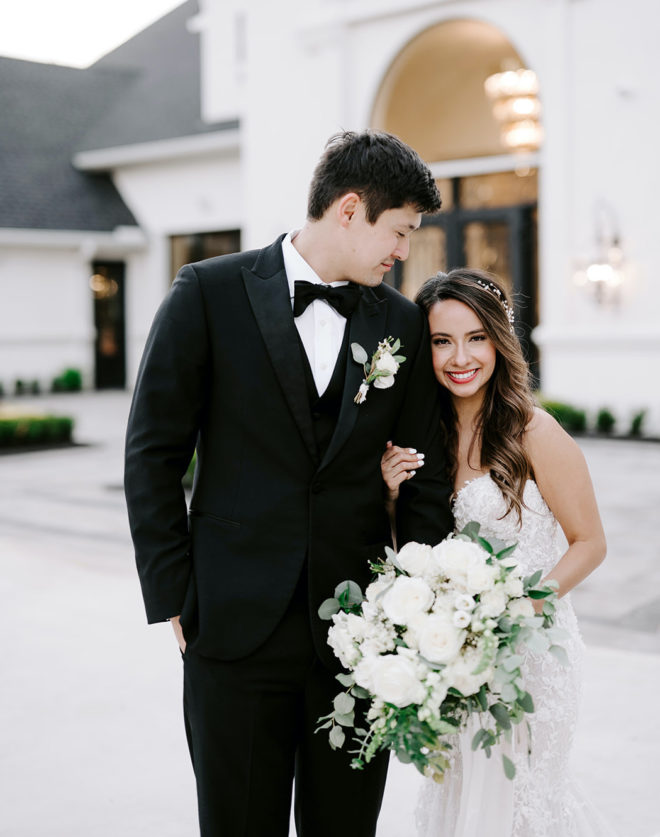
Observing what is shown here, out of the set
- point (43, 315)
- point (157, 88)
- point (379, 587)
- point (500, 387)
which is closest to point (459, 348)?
point (500, 387)

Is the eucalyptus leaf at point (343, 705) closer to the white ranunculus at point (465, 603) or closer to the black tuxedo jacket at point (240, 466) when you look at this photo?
the black tuxedo jacket at point (240, 466)

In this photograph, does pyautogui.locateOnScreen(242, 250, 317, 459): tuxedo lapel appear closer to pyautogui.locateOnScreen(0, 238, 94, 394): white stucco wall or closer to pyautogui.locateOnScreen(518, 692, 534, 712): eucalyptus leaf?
Result: pyautogui.locateOnScreen(518, 692, 534, 712): eucalyptus leaf

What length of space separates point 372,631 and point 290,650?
12.3 inches

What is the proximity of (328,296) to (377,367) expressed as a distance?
217 millimetres

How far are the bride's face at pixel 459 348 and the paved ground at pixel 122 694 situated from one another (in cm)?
169

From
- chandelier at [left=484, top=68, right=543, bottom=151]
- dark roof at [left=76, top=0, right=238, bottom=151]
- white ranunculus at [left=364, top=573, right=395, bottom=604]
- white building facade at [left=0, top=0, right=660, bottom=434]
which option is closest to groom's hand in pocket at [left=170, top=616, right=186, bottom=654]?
white ranunculus at [left=364, top=573, right=395, bottom=604]

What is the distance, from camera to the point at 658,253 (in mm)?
13484

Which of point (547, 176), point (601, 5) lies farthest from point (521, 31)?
point (547, 176)

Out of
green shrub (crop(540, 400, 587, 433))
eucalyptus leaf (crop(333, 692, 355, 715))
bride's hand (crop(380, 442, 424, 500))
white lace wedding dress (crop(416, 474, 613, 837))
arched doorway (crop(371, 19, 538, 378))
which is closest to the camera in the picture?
eucalyptus leaf (crop(333, 692, 355, 715))

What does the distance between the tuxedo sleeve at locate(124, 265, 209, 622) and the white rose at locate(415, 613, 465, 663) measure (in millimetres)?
638

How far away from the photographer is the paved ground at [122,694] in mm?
3561

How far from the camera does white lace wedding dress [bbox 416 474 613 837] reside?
274 cm

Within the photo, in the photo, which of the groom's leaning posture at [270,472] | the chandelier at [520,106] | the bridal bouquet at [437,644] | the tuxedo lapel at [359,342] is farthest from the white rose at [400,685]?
the chandelier at [520,106]

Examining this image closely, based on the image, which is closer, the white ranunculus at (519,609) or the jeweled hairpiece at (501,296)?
the white ranunculus at (519,609)
